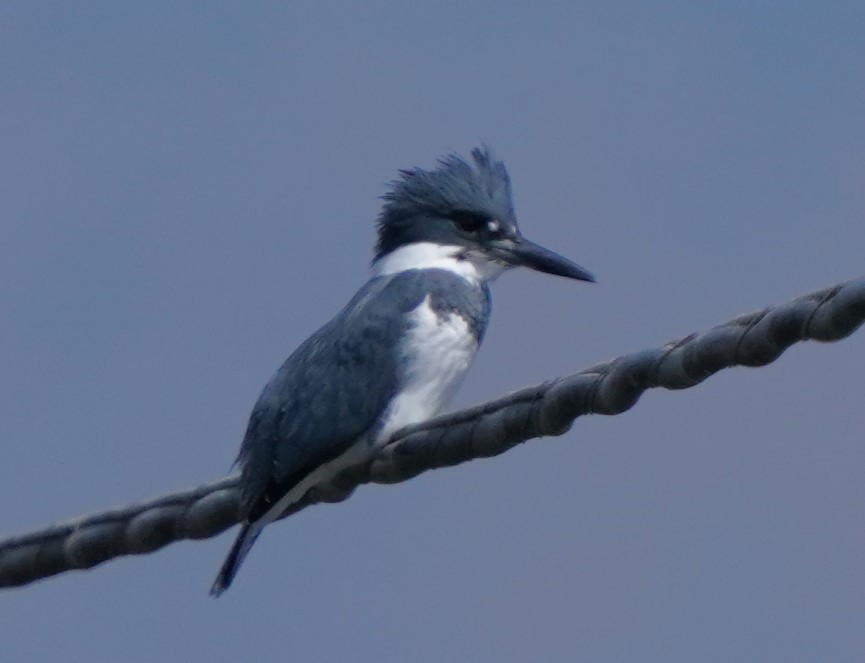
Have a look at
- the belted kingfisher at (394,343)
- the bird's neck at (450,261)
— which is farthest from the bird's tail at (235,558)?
the bird's neck at (450,261)

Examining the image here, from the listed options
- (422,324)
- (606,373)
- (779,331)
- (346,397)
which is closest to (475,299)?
(422,324)

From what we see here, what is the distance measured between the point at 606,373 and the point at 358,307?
2.18 m

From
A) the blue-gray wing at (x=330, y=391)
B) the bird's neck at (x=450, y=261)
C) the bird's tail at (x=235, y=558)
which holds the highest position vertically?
the bird's neck at (x=450, y=261)

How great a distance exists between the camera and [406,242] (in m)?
6.30

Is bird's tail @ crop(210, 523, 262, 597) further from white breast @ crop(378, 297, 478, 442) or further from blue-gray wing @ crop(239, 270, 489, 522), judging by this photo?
white breast @ crop(378, 297, 478, 442)

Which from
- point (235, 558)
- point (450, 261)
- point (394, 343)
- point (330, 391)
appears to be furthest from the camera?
point (450, 261)

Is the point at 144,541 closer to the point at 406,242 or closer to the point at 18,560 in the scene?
the point at 18,560

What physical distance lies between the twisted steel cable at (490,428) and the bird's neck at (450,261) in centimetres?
121

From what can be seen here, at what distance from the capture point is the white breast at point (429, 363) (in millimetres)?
5445

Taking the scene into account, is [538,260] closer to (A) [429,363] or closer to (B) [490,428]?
(A) [429,363]

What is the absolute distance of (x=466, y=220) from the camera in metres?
6.31

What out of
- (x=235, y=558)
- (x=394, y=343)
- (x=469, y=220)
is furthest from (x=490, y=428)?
(x=469, y=220)

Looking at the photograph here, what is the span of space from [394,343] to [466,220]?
898 mm

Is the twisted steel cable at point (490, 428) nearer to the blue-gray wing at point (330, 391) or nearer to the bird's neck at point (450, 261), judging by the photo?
the blue-gray wing at point (330, 391)
